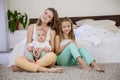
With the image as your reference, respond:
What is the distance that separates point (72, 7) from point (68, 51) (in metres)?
1.97

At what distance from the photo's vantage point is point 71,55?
2611mm

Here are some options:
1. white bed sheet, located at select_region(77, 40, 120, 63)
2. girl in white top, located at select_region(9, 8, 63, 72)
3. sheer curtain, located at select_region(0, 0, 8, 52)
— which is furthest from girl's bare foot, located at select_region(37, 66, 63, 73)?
sheer curtain, located at select_region(0, 0, 8, 52)

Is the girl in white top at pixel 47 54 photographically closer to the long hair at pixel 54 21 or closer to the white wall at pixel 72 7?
the long hair at pixel 54 21

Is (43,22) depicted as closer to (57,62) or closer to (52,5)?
(57,62)

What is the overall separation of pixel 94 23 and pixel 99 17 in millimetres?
505

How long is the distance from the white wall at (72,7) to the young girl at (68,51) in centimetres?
169

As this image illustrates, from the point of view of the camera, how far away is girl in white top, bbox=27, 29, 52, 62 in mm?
2531

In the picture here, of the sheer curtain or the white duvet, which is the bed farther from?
the sheer curtain

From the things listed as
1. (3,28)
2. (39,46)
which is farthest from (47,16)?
(3,28)

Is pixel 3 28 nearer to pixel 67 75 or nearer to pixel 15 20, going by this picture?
pixel 15 20

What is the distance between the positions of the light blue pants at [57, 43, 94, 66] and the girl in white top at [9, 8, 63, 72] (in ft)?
0.47

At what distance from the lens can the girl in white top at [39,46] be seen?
99.7 inches

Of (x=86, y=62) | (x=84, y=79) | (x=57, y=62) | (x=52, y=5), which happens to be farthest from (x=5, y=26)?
(x=84, y=79)

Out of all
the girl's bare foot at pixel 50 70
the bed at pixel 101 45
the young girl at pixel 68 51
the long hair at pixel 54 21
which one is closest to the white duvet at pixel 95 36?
the bed at pixel 101 45
